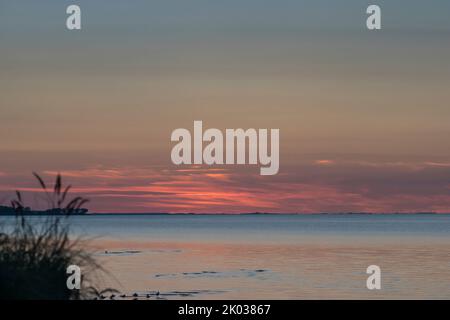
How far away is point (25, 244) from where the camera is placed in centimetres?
1446

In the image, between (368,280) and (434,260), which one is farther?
(434,260)

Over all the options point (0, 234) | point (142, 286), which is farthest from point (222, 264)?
point (0, 234)

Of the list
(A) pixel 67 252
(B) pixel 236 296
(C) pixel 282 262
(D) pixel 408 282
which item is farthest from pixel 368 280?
(A) pixel 67 252

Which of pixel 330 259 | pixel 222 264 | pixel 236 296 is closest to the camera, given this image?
pixel 236 296

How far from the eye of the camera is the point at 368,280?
45.2 meters

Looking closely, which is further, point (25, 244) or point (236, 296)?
point (236, 296)

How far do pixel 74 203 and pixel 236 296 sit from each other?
2369cm

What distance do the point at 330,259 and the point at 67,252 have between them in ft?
160
